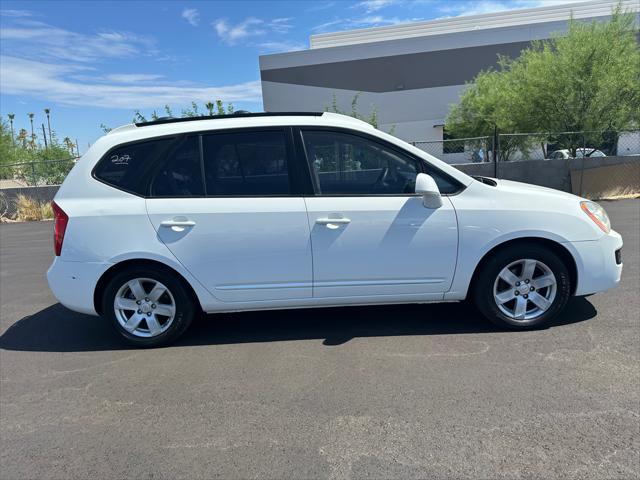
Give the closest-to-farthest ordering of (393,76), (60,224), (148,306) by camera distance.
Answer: (60,224), (148,306), (393,76)

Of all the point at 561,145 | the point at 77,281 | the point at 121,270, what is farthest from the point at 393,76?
the point at 77,281

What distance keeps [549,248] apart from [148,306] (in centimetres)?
341

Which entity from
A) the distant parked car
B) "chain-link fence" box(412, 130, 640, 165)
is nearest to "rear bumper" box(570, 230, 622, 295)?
"chain-link fence" box(412, 130, 640, 165)

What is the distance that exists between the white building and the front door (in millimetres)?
35090

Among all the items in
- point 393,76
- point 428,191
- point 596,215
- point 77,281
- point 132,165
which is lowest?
point 77,281

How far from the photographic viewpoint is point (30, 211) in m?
15.7

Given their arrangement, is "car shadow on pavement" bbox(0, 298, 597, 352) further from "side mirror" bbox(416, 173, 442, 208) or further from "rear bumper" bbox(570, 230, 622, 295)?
"side mirror" bbox(416, 173, 442, 208)

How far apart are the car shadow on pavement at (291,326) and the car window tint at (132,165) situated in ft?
4.70

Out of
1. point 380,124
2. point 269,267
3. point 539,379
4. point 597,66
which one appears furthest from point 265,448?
point 380,124

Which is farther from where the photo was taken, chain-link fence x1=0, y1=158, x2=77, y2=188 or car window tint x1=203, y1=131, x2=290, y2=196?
chain-link fence x1=0, y1=158, x2=77, y2=188

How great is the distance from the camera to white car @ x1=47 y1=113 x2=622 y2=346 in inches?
147

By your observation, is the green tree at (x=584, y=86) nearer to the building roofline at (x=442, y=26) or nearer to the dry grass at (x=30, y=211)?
the dry grass at (x=30, y=211)

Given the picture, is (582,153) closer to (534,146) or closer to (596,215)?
(534,146)

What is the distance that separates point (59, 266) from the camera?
3871 millimetres
